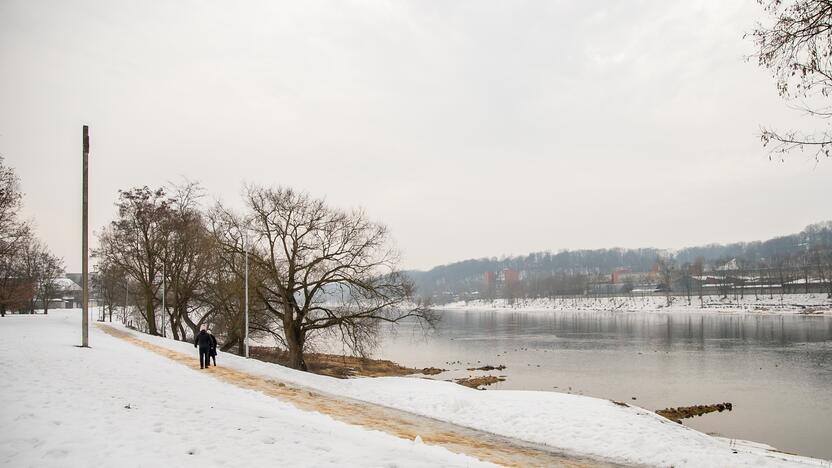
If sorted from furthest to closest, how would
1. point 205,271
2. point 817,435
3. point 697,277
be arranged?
1. point 697,277
2. point 205,271
3. point 817,435

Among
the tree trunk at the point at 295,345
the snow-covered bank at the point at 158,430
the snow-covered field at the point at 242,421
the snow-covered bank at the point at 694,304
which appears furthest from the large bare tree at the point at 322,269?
the snow-covered bank at the point at 694,304

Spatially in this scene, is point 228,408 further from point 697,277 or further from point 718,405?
point 697,277

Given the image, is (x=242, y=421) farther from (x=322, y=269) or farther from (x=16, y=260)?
(x=16, y=260)

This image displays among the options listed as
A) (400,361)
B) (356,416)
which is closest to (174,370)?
(356,416)

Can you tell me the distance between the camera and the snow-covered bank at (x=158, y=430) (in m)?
7.46

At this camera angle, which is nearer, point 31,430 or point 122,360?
point 31,430

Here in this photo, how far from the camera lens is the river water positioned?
22.1 meters

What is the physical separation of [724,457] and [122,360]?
64.1 ft

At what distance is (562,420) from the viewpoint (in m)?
16.4

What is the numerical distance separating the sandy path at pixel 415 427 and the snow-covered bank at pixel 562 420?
1.06 m

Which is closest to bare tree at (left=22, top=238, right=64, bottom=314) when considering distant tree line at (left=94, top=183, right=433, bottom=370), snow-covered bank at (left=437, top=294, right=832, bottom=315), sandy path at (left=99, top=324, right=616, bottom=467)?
distant tree line at (left=94, top=183, right=433, bottom=370)

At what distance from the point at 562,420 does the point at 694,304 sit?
123678mm

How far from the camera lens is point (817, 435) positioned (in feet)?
65.4

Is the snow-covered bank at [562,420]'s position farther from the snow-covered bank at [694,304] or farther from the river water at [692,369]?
the snow-covered bank at [694,304]
